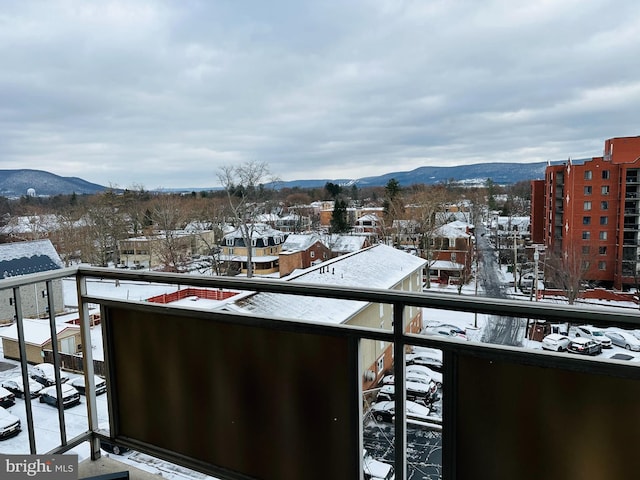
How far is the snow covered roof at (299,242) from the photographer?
2085cm

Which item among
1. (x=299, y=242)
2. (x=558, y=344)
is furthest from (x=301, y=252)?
(x=558, y=344)

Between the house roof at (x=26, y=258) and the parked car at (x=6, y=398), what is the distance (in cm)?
1078

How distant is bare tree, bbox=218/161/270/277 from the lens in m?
19.0

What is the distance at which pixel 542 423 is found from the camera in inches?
37.9

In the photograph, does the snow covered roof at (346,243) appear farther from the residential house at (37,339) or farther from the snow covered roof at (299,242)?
the residential house at (37,339)

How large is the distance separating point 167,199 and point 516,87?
15.9 metres

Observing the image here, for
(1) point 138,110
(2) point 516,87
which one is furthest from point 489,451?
(2) point 516,87

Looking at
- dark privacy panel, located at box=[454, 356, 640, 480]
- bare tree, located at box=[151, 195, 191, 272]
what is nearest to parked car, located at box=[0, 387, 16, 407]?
dark privacy panel, located at box=[454, 356, 640, 480]

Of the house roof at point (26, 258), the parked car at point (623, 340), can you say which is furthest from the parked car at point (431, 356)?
the house roof at point (26, 258)

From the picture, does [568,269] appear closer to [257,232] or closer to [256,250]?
[256,250]

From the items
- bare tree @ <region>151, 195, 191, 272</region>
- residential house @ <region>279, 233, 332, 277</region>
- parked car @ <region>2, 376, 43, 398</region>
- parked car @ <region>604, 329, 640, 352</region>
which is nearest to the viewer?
parked car @ <region>604, 329, 640, 352</region>

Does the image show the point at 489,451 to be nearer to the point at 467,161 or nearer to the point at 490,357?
the point at 490,357

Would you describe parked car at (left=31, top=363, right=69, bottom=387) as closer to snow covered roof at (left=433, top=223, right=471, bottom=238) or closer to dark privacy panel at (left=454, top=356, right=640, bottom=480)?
dark privacy panel at (left=454, top=356, right=640, bottom=480)

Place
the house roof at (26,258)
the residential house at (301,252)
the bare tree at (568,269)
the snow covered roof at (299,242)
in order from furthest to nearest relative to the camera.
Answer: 1. the snow covered roof at (299,242)
2. the residential house at (301,252)
3. the bare tree at (568,269)
4. the house roof at (26,258)
